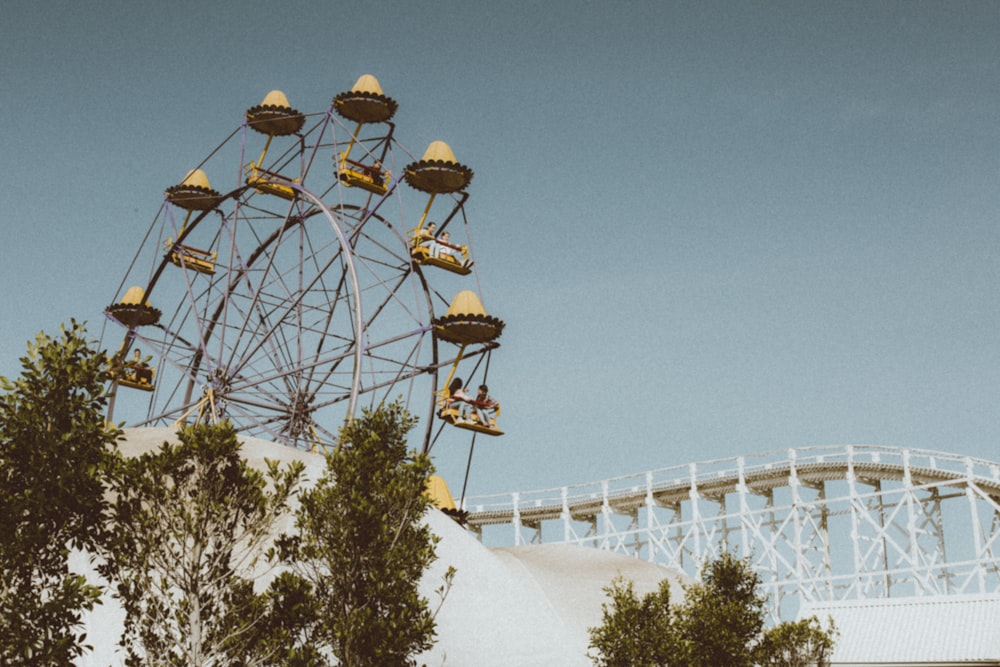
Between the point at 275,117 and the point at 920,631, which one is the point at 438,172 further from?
the point at 920,631

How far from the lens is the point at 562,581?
31.7 m

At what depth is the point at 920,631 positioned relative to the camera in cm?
3195

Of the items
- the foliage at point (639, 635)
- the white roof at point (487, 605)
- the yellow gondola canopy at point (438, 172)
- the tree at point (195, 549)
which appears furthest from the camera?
the yellow gondola canopy at point (438, 172)

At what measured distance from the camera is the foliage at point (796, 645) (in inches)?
934

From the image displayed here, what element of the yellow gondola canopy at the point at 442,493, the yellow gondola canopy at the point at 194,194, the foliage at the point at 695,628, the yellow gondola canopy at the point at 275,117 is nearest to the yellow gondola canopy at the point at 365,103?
the yellow gondola canopy at the point at 275,117

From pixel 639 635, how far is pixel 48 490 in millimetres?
12387

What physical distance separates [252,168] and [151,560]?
20182 mm

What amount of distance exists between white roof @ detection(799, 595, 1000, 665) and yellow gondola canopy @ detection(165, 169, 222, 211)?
2340 centimetres

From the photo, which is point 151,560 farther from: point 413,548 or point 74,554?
point 74,554

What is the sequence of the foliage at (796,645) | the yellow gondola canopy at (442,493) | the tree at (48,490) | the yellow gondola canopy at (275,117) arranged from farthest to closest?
Result: the yellow gondola canopy at (275,117) < the yellow gondola canopy at (442,493) < the foliage at (796,645) < the tree at (48,490)

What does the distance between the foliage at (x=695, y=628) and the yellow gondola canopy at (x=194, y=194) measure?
2062cm

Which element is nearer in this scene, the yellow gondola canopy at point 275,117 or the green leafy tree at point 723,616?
the green leafy tree at point 723,616

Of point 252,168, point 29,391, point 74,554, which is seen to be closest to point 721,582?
point 74,554

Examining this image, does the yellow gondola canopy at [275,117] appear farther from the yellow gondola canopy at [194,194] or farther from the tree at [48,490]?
the tree at [48,490]
